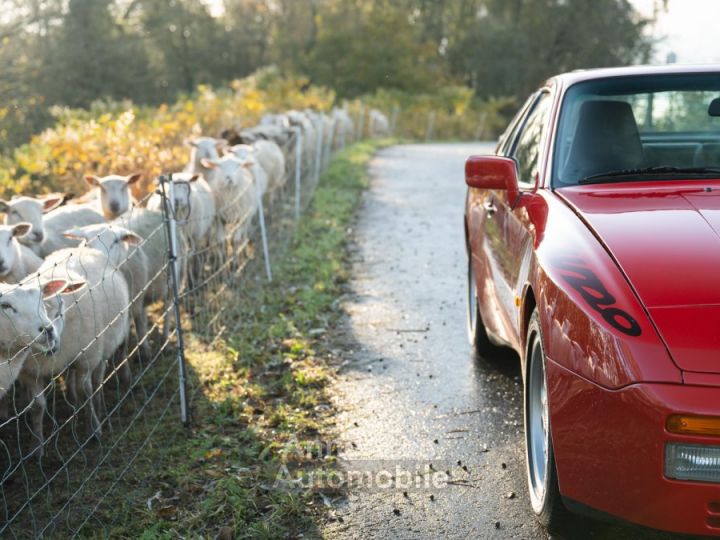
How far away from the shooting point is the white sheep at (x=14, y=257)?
22.3 feet

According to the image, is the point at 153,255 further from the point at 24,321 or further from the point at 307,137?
the point at 307,137

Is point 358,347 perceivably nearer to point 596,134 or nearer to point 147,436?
point 147,436

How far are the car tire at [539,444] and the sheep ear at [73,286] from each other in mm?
2939

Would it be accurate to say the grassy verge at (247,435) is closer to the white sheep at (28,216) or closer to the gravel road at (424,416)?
the gravel road at (424,416)

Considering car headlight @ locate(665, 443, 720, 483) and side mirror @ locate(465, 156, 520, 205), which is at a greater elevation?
side mirror @ locate(465, 156, 520, 205)

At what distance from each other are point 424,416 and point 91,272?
2.69 metres

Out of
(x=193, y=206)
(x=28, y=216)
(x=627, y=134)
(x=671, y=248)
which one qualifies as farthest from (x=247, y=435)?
(x=193, y=206)

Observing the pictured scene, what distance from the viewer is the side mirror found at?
16.4 feet

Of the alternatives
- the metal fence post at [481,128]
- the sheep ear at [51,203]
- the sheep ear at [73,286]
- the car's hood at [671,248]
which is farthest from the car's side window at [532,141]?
the metal fence post at [481,128]

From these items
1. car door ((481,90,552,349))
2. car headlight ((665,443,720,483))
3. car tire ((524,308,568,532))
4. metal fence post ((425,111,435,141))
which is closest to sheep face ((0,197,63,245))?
car door ((481,90,552,349))

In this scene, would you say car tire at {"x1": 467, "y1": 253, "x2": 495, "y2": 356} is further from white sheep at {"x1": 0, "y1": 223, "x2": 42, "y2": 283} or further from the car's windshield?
white sheep at {"x1": 0, "y1": 223, "x2": 42, "y2": 283}

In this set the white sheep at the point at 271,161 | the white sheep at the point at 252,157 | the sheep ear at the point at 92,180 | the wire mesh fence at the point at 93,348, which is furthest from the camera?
the white sheep at the point at 271,161

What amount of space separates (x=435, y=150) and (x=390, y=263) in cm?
1774

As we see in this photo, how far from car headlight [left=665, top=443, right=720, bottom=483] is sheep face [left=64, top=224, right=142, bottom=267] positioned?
16.9 feet
